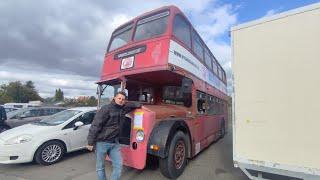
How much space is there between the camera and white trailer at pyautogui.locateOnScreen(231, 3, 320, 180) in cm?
359

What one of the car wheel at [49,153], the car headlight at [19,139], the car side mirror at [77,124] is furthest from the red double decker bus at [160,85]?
the car headlight at [19,139]

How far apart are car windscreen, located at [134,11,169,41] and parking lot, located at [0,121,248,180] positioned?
3331 millimetres

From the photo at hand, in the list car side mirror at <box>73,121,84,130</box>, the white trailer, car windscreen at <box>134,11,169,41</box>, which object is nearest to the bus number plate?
car windscreen at <box>134,11,169,41</box>

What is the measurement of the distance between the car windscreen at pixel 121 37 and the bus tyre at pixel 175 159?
2928mm

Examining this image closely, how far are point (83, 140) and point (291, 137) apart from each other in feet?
20.7

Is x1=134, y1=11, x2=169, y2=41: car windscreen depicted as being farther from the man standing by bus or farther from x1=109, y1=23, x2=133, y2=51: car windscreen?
the man standing by bus

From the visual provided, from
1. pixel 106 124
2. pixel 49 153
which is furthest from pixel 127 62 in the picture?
pixel 49 153

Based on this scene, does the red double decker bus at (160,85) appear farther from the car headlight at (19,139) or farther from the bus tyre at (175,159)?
the car headlight at (19,139)

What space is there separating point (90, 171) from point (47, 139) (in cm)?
168

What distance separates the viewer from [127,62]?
668cm

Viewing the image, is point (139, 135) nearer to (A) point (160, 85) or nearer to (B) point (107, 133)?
(B) point (107, 133)

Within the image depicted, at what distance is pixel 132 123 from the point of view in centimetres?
582

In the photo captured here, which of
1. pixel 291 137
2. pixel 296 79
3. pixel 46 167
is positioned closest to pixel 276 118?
pixel 291 137

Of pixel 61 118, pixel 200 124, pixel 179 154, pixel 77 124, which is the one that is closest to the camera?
pixel 179 154
